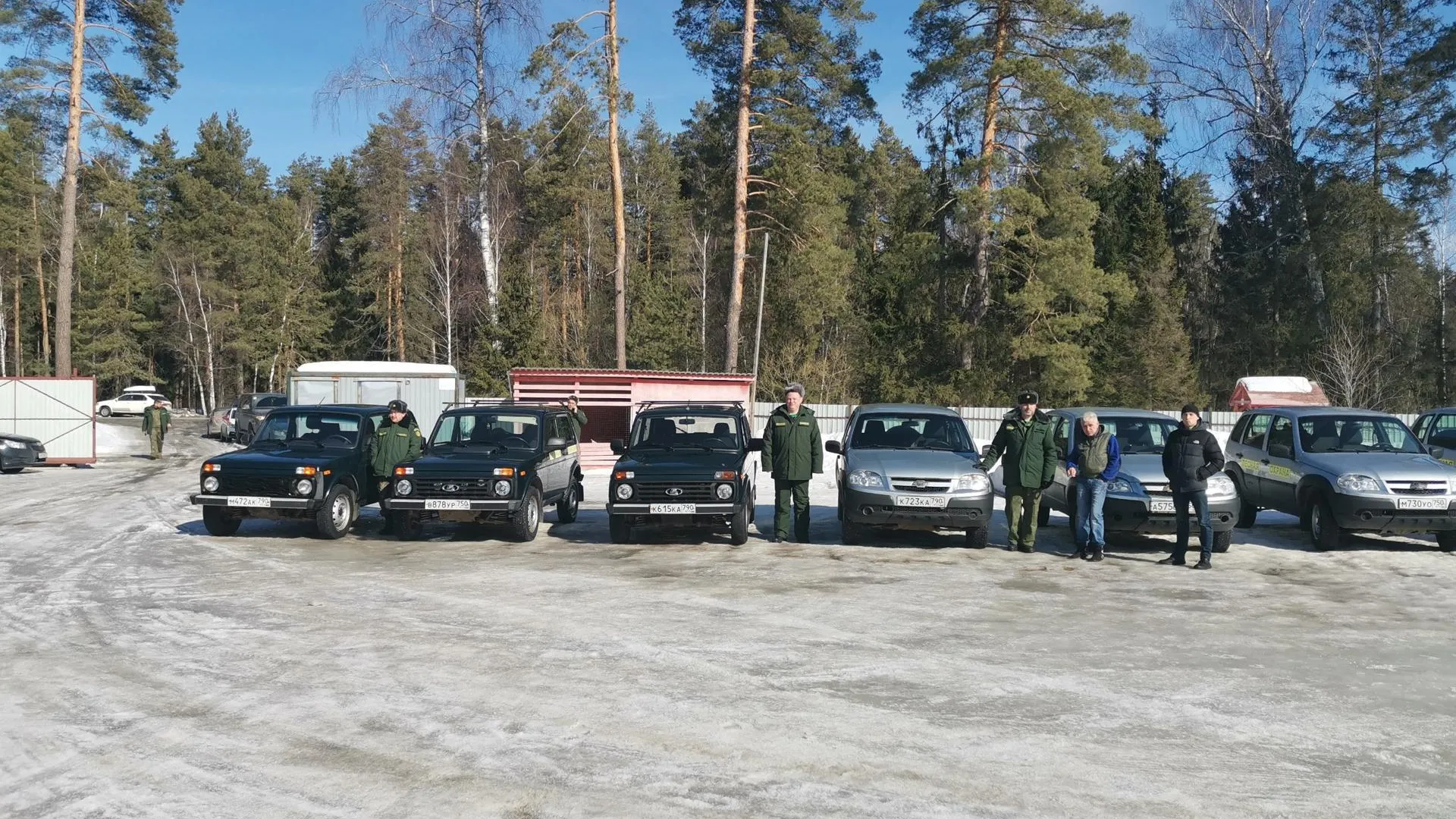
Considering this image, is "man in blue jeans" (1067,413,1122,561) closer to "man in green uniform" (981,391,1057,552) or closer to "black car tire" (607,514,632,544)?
"man in green uniform" (981,391,1057,552)

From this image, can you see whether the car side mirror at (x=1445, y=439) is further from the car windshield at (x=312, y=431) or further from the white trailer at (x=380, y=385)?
the white trailer at (x=380, y=385)

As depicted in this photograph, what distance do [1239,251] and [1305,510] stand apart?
43857mm

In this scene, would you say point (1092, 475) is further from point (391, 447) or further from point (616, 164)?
point (616, 164)

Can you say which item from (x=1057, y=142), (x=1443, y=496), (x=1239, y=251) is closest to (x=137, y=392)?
(x=1057, y=142)

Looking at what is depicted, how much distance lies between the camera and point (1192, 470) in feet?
37.2

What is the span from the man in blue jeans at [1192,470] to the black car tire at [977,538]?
83.5 inches

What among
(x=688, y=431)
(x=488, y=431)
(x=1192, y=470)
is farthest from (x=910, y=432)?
(x=488, y=431)

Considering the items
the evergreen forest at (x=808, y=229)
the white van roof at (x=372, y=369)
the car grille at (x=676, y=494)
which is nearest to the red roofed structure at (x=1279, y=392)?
the evergreen forest at (x=808, y=229)

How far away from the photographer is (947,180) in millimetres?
37750

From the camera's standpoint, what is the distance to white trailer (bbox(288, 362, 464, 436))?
27.7m

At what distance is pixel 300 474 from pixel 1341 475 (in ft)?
40.7

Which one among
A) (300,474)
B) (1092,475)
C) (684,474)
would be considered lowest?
(300,474)

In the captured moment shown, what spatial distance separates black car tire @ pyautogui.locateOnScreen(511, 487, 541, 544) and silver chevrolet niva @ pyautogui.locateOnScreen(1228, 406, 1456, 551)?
9561 millimetres

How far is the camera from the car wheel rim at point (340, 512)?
13.4 metres
